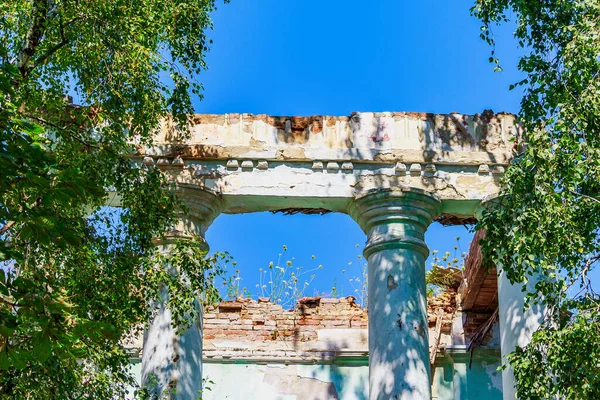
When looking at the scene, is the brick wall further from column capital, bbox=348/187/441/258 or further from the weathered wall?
column capital, bbox=348/187/441/258

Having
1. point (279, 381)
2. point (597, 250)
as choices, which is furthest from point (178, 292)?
point (279, 381)

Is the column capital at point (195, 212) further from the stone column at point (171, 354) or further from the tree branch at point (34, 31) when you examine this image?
the tree branch at point (34, 31)

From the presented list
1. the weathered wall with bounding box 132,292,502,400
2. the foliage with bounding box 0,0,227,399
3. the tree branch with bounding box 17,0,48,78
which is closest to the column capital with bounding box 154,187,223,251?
the foliage with bounding box 0,0,227,399

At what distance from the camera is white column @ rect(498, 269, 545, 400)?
10195 millimetres

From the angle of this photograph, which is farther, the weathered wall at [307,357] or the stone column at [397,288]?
the weathered wall at [307,357]

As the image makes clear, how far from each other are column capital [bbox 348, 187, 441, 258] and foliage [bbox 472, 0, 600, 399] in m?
2.19

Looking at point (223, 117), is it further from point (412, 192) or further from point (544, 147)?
point (544, 147)

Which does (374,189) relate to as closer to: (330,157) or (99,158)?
(330,157)

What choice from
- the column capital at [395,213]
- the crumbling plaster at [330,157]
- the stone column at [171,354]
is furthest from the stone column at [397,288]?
the stone column at [171,354]

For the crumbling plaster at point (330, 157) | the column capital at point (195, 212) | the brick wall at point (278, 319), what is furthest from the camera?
the brick wall at point (278, 319)

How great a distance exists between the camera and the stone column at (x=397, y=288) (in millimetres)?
10047

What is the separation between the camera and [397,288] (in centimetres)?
1039

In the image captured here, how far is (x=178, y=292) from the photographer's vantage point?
8844 mm

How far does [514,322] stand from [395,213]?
5.28ft
